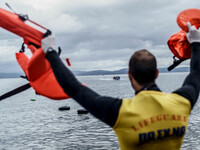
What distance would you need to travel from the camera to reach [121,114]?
8.62 ft

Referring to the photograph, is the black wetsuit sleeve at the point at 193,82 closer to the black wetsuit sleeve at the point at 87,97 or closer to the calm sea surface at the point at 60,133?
the black wetsuit sleeve at the point at 87,97

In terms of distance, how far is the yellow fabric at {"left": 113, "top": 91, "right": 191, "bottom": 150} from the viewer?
8.71 ft

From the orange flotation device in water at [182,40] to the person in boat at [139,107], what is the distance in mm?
1009

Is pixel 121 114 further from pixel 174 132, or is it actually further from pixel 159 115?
pixel 174 132

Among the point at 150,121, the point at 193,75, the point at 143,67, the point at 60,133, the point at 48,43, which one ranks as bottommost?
the point at 60,133

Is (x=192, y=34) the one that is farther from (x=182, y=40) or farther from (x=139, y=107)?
(x=139, y=107)

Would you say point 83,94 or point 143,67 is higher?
point 143,67

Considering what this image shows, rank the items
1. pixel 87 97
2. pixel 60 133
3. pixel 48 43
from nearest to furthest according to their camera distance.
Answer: pixel 87 97
pixel 48 43
pixel 60 133

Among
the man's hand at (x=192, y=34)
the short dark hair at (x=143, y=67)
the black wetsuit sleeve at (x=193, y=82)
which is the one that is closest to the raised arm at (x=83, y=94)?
the short dark hair at (x=143, y=67)

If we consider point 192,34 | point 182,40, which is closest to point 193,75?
point 192,34

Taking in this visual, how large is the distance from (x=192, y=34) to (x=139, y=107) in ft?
5.07

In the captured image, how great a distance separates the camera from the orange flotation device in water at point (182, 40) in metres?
3.66

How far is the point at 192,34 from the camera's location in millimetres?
3514

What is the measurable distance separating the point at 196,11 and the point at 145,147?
89.7 inches
